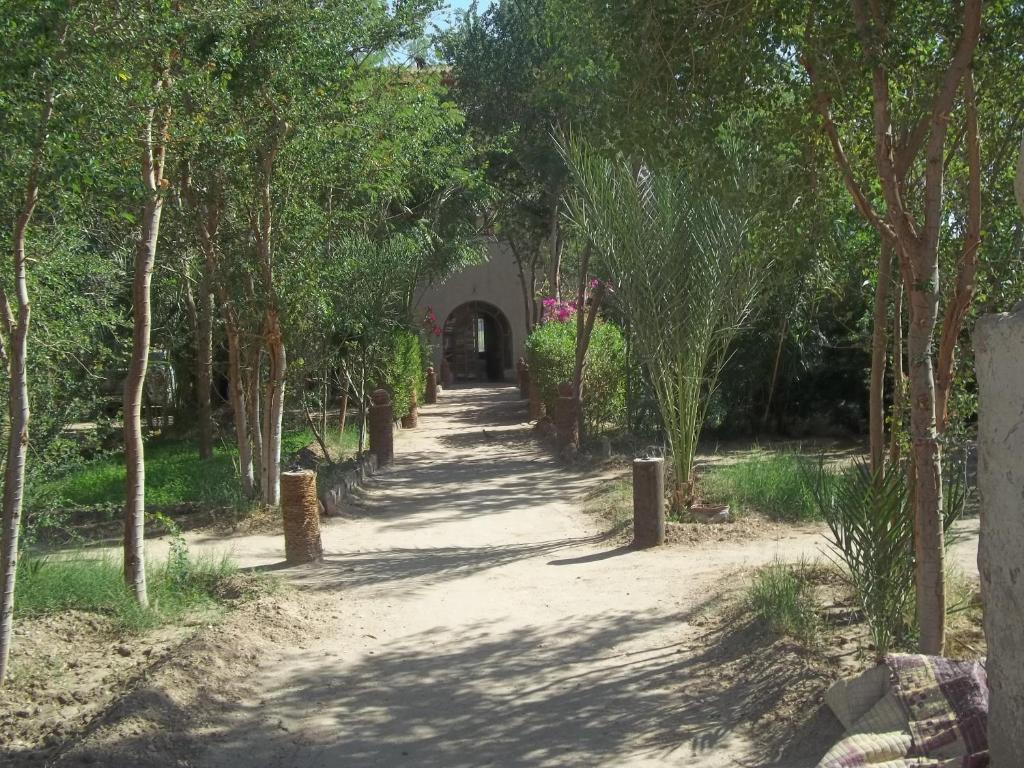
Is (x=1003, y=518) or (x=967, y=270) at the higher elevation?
(x=967, y=270)

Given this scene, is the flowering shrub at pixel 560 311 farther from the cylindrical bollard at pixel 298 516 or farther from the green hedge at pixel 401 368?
the cylindrical bollard at pixel 298 516

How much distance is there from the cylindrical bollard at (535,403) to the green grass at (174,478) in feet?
15.4

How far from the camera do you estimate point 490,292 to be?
3228cm

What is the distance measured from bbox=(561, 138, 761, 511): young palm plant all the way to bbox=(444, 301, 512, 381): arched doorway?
77.1 ft

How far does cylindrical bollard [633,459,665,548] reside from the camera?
8820 mm

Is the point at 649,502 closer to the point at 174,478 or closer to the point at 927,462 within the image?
the point at 927,462

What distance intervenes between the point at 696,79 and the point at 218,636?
437 cm

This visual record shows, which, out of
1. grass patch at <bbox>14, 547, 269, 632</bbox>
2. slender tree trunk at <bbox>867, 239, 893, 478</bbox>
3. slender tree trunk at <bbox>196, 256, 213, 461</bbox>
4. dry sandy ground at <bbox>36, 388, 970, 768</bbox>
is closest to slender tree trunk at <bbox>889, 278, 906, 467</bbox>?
slender tree trunk at <bbox>867, 239, 893, 478</bbox>

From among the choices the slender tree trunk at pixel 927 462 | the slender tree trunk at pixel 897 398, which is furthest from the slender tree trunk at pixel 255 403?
the slender tree trunk at pixel 927 462

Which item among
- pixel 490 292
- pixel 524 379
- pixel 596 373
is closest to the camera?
pixel 596 373

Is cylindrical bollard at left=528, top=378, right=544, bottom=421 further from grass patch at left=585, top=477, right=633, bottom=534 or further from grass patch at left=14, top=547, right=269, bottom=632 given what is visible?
grass patch at left=14, top=547, right=269, bottom=632

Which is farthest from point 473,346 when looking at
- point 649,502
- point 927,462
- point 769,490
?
point 927,462

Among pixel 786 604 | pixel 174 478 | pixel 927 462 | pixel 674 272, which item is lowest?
pixel 786 604

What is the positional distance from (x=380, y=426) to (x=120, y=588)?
28.0 feet
